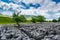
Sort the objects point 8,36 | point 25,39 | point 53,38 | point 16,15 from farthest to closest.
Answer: point 16,15 → point 8,36 → point 25,39 → point 53,38

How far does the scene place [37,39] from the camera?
13266 millimetres

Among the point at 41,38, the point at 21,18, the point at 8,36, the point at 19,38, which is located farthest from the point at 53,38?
the point at 21,18

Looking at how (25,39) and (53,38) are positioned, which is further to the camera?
(25,39)

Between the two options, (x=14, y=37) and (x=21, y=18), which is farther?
(x=21, y=18)

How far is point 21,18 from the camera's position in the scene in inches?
1984

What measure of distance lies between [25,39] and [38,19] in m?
54.4

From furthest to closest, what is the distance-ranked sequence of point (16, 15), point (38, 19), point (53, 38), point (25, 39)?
point (38, 19) < point (16, 15) < point (25, 39) < point (53, 38)

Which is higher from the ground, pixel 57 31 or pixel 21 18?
pixel 57 31

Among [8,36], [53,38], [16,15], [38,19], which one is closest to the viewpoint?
[53,38]

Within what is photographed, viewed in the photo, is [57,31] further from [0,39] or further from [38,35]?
[0,39]

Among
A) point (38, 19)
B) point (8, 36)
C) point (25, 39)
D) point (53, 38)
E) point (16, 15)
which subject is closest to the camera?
point (53, 38)

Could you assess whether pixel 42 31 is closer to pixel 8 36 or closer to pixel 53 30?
pixel 53 30

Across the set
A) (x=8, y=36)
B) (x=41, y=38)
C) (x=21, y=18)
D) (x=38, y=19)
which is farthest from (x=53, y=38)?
(x=38, y=19)

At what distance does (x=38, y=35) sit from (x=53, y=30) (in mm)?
1344
